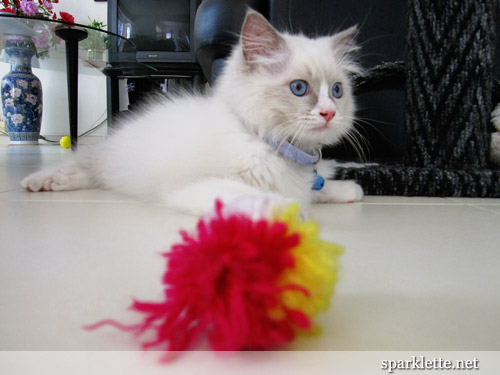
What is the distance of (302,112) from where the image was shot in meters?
0.97

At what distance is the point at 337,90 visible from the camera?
1.07 metres

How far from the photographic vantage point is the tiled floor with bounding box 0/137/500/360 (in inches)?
16.0

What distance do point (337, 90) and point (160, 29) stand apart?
3833 millimetres

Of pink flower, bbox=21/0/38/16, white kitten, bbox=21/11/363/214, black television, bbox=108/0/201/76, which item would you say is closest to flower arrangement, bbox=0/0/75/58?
pink flower, bbox=21/0/38/16

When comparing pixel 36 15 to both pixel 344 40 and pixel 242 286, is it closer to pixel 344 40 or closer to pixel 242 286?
pixel 344 40

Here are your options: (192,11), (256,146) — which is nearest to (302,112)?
(256,146)

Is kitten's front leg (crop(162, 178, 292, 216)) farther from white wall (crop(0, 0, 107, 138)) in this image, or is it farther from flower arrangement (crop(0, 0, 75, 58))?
white wall (crop(0, 0, 107, 138))

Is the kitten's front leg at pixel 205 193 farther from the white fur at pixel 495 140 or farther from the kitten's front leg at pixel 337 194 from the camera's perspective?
the white fur at pixel 495 140

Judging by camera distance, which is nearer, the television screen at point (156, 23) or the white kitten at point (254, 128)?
the white kitten at point (254, 128)

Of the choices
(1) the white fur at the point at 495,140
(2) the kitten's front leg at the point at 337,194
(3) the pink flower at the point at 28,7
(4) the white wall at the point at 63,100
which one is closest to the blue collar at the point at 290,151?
(2) the kitten's front leg at the point at 337,194

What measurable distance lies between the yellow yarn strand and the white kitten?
1.63 feet

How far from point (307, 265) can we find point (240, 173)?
64 cm

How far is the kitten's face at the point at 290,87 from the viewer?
3.21ft

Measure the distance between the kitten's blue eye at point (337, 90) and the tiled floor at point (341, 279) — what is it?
320mm
